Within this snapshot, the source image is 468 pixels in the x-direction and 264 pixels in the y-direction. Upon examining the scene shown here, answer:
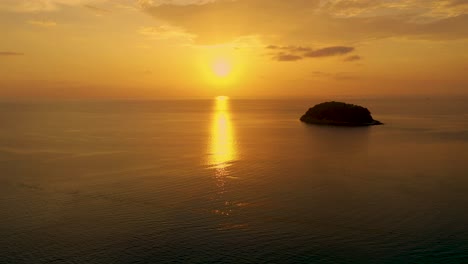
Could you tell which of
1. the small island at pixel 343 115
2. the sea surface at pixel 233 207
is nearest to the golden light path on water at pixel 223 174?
the sea surface at pixel 233 207

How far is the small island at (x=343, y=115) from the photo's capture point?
516 feet

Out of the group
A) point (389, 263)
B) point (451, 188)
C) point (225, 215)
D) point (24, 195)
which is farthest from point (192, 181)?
point (451, 188)

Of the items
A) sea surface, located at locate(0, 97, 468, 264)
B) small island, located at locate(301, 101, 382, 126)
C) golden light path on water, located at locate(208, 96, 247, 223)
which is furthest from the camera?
small island, located at locate(301, 101, 382, 126)

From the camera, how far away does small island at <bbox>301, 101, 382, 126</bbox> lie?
516ft

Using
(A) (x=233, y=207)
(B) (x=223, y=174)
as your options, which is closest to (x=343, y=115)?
(B) (x=223, y=174)

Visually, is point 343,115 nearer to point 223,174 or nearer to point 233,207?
point 223,174

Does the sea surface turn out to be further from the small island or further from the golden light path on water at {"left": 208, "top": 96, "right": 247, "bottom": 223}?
the small island

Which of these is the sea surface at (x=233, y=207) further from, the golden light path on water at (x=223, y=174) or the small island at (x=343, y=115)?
the small island at (x=343, y=115)

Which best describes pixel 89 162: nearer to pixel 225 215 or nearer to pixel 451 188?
pixel 225 215

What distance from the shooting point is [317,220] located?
40938 millimetres

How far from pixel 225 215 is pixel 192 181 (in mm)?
18380

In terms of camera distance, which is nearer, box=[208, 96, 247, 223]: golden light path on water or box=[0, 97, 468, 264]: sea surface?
box=[0, 97, 468, 264]: sea surface

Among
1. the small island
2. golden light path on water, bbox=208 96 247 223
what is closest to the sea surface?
golden light path on water, bbox=208 96 247 223

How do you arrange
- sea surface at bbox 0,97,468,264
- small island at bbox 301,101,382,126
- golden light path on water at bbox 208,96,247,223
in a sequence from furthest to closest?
small island at bbox 301,101,382,126
golden light path on water at bbox 208,96,247,223
sea surface at bbox 0,97,468,264
